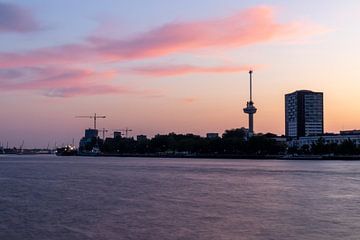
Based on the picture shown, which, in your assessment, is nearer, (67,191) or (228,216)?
(228,216)

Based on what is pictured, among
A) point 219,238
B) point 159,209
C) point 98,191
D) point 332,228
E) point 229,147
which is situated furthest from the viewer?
point 229,147

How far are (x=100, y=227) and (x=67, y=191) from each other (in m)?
18.4

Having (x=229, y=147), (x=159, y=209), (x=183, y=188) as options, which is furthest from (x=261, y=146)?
(x=159, y=209)

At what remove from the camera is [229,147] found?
639 feet

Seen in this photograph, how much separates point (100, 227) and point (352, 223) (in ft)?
36.0

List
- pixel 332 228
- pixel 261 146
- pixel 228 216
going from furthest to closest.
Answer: pixel 261 146
pixel 228 216
pixel 332 228

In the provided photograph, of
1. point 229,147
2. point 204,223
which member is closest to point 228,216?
point 204,223

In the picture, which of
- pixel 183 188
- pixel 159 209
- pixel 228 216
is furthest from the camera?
pixel 183 188

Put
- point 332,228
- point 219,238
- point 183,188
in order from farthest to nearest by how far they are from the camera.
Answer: point 183,188, point 332,228, point 219,238

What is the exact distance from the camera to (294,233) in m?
23.3

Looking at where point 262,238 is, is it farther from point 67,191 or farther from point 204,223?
point 67,191

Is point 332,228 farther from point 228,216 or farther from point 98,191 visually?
point 98,191

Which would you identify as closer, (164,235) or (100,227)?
(164,235)

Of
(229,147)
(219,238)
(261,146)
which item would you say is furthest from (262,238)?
(229,147)
